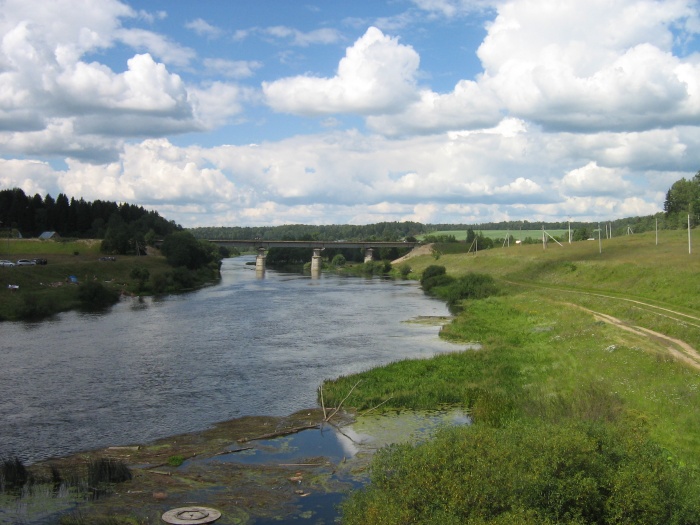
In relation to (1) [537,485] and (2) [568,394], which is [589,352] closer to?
(2) [568,394]

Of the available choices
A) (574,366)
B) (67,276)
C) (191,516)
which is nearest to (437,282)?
(67,276)

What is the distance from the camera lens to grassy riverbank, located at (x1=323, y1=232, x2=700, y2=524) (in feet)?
49.9

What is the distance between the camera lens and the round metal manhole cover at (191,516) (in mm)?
18922

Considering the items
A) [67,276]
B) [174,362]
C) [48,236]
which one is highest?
[48,236]

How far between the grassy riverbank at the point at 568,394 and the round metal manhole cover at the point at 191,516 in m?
5.00

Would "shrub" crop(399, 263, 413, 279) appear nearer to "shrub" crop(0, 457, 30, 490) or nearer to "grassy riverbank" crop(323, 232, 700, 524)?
"grassy riverbank" crop(323, 232, 700, 524)

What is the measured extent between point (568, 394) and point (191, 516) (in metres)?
17.4

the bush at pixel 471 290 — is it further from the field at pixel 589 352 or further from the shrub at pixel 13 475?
the shrub at pixel 13 475

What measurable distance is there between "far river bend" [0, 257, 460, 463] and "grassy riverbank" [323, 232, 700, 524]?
4712 millimetres

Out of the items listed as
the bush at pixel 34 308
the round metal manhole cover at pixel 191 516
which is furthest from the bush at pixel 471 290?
the round metal manhole cover at pixel 191 516

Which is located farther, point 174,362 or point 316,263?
point 316,263

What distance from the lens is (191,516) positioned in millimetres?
19328

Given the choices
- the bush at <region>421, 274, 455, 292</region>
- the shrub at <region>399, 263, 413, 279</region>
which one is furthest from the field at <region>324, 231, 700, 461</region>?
the shrub at <region>399, 263, 413, 279</region>

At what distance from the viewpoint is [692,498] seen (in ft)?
50.9
